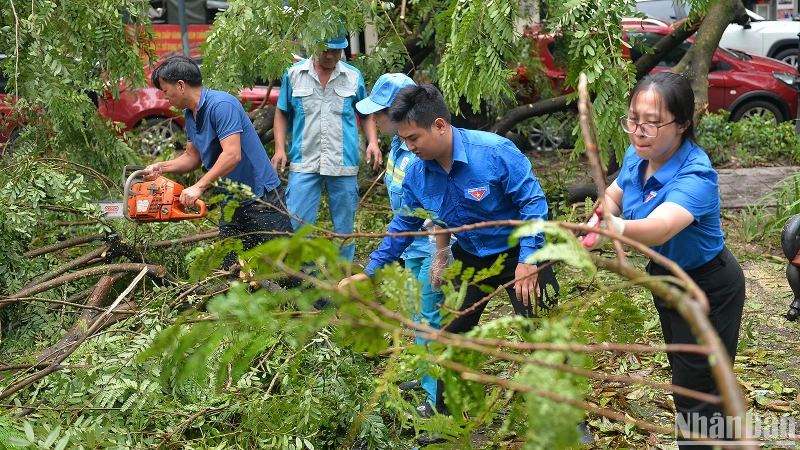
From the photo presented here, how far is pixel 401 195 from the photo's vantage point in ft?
13.9

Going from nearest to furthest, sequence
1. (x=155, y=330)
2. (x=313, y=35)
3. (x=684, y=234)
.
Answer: (x=684, y=234)
(x=155, y=330)
(x=313, y=35)

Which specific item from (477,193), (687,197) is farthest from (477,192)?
(687,197)

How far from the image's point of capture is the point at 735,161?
962 cm

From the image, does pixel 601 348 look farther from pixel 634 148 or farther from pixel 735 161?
pixel 735 161

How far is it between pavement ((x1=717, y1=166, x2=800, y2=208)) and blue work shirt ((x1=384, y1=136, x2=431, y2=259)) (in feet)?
14.2

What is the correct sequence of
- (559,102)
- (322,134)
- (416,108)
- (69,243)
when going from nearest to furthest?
(416,108) → (69,243) → (322,134) → (559,102)

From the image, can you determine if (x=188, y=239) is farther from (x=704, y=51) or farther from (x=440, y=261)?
(x=704, y=51)

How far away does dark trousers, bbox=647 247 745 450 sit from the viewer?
2.74 metres

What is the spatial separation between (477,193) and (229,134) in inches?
70.3

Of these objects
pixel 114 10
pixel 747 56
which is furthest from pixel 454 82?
pixel 747 56

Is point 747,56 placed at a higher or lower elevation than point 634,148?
lower

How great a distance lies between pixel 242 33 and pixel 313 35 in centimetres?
57

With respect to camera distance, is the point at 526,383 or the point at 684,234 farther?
the point at 684,234

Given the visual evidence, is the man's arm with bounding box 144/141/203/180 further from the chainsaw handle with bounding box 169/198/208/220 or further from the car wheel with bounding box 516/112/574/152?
the car wheel with bounding box 516/112/574/152
